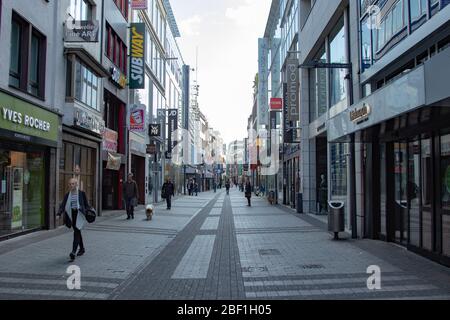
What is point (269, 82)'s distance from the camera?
4372 centimetres

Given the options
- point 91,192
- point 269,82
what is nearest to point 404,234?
point 91,192

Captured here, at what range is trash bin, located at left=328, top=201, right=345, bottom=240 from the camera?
13133mm

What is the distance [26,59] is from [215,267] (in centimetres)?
830

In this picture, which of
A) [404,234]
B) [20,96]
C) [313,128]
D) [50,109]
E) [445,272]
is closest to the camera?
[445,272]

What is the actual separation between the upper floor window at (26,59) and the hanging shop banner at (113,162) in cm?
812

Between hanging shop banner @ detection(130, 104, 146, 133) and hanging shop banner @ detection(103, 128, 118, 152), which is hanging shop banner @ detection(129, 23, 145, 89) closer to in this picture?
hanging shop banner @ detection(130, 104, 146, 133)

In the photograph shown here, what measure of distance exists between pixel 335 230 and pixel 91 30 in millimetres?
10100

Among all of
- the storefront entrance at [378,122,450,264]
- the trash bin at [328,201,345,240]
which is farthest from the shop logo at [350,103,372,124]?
the trash bin at [328,201,345,240]

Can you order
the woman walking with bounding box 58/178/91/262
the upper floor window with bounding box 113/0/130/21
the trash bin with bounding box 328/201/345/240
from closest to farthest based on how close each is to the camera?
the woman walking with bounding box 58/178/91/262 < the trash bin with bounding box 328/201/345/240 < the upper floor window with bounding box 113/0/130/21

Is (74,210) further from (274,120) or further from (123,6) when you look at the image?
(274,120)

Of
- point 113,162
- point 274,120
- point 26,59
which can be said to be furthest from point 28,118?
point 274,120

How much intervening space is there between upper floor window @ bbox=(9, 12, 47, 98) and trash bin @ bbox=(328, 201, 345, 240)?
8982mm

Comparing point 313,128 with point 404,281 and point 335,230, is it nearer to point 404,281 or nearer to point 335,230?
point 335,230

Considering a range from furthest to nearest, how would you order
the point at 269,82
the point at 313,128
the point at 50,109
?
the point at 269,82 < the point at 313,128 < the point at 50,109
